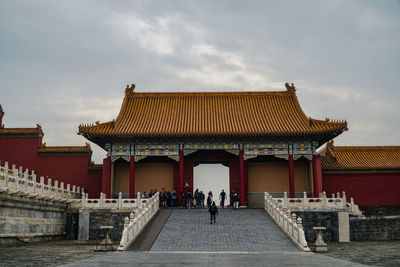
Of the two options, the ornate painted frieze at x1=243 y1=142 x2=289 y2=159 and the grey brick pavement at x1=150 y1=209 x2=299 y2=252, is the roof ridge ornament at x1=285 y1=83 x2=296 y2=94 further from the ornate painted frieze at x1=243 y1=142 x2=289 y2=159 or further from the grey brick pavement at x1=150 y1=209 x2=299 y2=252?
A: the grey brick pavement at x1=150 y1=209 x2=299 y2=252

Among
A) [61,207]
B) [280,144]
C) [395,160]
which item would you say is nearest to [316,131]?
[280,144]

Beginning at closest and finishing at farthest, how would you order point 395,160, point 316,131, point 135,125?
point 316,131, point 135,125, point 395,160

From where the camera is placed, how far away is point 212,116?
101 feet

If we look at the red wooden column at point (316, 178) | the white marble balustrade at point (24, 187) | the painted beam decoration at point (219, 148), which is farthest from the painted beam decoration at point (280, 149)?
the white marble balustrade at point (24, 187)

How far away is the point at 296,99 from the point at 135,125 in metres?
11.1

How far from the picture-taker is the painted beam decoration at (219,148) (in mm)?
28422

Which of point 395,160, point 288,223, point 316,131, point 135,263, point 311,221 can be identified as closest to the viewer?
point 135,263

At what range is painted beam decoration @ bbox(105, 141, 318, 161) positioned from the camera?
28.4m

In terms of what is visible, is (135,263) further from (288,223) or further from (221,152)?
(221,152)

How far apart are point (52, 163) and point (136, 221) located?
42.3ft

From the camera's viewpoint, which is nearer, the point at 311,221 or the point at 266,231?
the point at 266,231

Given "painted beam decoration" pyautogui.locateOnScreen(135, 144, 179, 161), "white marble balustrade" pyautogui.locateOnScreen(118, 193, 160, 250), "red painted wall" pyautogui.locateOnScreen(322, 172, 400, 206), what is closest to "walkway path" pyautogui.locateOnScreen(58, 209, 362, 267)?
"white marble balustrade" pyautogui.locateOnScreen(118, 193, 160, 250)

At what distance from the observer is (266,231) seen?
2011 cm

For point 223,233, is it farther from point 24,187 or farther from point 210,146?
point 210,146
